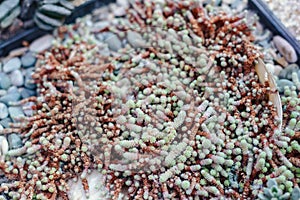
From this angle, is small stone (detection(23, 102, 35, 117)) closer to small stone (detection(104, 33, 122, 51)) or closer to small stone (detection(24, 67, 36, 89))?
small stone (detection(24, 67, 36, 89))

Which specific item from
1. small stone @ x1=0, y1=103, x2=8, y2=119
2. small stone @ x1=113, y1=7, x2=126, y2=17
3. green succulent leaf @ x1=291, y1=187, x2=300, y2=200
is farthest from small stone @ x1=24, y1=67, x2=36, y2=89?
green succulent leaf @ x1=291, y1=187, x2=300, y2=200

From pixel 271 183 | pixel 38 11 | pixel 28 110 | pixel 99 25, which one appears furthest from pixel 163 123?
pixel 38 11

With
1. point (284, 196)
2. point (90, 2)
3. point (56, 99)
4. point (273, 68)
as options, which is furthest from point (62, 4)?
point (284, 196)

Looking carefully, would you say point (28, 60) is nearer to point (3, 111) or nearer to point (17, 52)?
point (17, 52)

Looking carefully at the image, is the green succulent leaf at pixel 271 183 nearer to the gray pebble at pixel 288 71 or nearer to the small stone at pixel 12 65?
the gray pebble at pixel 288 71

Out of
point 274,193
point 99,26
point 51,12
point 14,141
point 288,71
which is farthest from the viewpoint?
point 99,26

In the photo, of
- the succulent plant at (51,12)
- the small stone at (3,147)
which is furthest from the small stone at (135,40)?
the small stone at (3,147)
